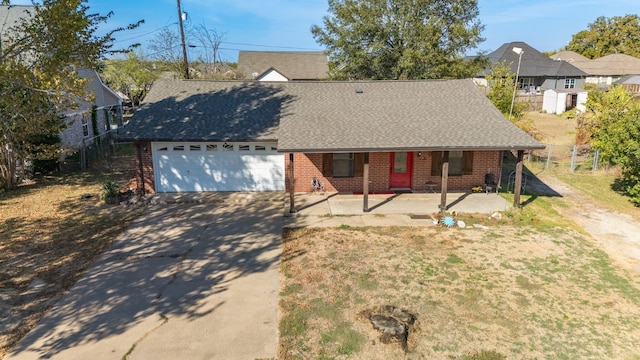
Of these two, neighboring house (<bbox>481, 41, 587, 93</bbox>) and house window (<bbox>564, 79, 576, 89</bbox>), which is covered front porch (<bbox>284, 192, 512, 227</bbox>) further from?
house window (<bbox>564, 79, 576, 89</bbox>)

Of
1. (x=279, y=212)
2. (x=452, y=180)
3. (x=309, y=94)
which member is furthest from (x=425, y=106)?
(x=279, y=212)

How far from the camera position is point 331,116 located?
609 inches

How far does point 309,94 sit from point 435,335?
12.9 m

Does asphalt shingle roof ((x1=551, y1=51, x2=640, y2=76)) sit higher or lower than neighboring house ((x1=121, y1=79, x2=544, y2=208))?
higher

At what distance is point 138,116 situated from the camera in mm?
15828

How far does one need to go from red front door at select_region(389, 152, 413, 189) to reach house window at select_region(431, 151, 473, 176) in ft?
3.12

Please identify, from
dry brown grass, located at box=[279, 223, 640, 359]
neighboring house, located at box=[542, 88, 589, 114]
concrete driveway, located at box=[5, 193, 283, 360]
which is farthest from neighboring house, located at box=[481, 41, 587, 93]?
concrete driveway, located at box=[5, 193, 283, 360]

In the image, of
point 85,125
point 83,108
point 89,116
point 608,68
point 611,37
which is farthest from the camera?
point 611,37

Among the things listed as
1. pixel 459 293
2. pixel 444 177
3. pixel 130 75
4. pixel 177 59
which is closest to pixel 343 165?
pixel 444 177

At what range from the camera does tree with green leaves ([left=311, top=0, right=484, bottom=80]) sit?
25.1 metres

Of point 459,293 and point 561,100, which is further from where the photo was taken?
point 561,100

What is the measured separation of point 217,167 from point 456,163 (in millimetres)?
9744

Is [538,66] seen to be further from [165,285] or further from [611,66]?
[165,285]

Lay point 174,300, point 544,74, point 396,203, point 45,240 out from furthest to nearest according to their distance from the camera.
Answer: point 544,74, point 396,203, point 45,240, point 174,300
